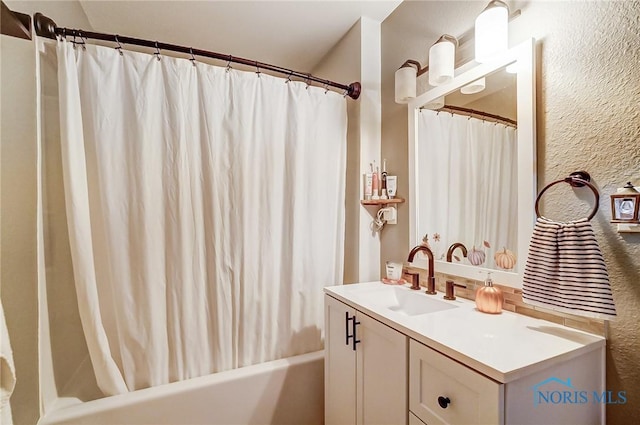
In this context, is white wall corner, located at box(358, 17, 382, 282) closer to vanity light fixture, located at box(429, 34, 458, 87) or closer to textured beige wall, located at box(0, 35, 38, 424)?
vanity light fixture, located at box(429, 34, 458, 87)

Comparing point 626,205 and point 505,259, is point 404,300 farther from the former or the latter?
point 626,205

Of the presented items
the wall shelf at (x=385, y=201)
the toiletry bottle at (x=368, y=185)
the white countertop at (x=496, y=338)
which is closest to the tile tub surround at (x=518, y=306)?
the white countertop at (x=496, y=338)

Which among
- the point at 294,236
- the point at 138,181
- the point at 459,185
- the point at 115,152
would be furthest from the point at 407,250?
the point at 115,152

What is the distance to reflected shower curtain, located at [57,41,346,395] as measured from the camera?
1248mm

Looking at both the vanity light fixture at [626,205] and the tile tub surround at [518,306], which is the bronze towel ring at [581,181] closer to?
the vanity light fixture at [626,205]

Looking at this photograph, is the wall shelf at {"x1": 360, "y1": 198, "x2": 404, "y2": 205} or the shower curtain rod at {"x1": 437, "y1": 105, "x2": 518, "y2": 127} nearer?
the shower curtain rod at {"x1": 437, "y1": 105, "x2": 518, "y2": 127}

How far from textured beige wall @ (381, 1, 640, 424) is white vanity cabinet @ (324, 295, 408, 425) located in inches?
23.5

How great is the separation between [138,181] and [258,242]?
2.10 feet

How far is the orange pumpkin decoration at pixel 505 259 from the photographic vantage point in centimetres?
108

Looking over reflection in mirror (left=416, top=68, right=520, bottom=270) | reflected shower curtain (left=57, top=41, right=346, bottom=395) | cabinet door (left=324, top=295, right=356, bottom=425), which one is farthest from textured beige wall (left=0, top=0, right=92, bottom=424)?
reflection in mirror (left=416, top=68, right=520, bottom=270)

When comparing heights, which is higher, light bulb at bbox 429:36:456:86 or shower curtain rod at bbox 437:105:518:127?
light bulb at bbox 429:36:456:86

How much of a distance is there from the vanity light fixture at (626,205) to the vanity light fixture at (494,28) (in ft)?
2.21

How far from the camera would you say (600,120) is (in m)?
0.84

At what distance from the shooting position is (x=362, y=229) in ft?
5.81
